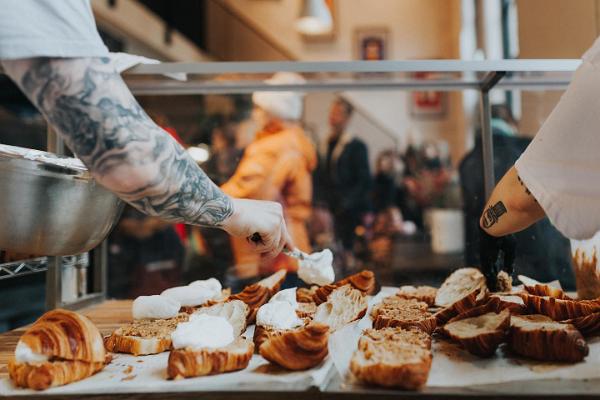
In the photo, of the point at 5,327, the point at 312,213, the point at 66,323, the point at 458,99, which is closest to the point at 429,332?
the point at 66,323

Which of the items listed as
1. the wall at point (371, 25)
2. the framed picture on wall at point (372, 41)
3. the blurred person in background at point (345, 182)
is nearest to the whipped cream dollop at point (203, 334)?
the blurred person in background at point (345, 182)

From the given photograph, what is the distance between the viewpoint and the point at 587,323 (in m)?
1.02

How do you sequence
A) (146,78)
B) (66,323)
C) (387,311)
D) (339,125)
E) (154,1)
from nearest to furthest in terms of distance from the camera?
(66,323) < (387,311) < (146,78) < (339,125) < (154,1)

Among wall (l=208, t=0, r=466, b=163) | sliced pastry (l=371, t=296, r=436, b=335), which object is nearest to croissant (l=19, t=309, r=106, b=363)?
sliced pastry (l=371, t=296, r=436, b=335)

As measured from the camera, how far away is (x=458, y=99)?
20.2 feet

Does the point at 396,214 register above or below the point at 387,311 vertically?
above

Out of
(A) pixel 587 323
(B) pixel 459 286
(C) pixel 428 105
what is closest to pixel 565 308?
(A) pixel 587 323

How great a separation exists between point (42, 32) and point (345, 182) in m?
2.99

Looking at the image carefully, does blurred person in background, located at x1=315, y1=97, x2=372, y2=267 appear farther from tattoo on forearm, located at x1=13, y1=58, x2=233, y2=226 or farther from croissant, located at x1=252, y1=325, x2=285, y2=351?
tattoo on forearm, located at x1=13, y1=58, x2=233, y2=226

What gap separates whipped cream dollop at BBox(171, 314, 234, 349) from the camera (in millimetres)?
901

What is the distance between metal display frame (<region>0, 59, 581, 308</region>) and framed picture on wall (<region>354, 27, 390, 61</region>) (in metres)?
5.30

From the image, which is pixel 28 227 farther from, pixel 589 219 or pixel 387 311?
pixel 589 219

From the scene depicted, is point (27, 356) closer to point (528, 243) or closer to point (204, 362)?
point (204, 362)

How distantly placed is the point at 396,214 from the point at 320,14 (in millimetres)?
2472
